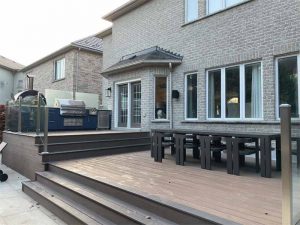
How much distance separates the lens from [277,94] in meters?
7.16

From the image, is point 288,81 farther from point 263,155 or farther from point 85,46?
point 85,46

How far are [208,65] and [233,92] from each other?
1250 millimetres

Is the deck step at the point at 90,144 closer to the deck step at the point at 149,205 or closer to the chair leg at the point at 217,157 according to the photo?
the deck step at the point at 149,205

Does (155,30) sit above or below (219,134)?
above

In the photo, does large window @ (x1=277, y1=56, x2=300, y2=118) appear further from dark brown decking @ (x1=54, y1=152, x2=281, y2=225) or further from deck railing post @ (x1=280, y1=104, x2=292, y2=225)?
deck railing post @ (x1=280, y1=104, x2=292, y2=225)

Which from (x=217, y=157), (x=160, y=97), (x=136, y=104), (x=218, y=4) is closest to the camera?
(x=217, y=157)

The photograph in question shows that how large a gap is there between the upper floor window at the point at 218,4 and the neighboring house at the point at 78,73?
10539mm

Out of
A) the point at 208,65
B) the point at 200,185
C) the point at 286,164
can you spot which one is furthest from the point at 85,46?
the point at 286,164

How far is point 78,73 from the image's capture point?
58.2ft

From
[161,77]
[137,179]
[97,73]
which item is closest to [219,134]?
[137,179]

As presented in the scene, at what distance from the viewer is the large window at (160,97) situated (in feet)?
33.9

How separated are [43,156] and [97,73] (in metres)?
12.6

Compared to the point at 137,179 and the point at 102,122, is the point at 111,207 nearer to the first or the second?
the point at 137,179

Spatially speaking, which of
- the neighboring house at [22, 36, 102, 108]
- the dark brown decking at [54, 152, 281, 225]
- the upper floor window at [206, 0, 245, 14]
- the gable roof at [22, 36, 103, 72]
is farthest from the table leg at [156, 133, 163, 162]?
the gable roof at [22, 36, 103, 72]
